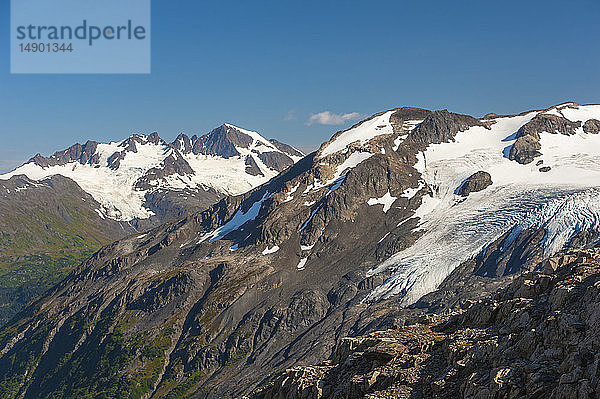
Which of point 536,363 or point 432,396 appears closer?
point 536,363

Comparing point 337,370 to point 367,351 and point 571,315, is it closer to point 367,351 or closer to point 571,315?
point 367,351

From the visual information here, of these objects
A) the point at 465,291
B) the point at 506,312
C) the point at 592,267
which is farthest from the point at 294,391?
the point at 465,291

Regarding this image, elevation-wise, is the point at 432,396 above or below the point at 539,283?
below

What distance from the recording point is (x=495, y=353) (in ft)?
116

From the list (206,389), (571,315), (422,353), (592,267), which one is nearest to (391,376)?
(422,353)

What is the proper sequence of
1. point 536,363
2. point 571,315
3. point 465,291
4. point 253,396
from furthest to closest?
point 465,291 < point 253,396 < point 571,315 < point 536,363

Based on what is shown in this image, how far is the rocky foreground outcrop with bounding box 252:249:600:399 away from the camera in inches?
1183

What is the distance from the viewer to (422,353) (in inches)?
1647

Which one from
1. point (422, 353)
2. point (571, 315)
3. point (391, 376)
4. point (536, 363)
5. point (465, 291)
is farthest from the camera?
point (465, 291)

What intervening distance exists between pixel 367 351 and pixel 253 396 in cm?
1732

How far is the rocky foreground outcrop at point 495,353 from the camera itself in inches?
1183

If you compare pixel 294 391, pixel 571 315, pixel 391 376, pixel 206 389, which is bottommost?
pixel 206 389

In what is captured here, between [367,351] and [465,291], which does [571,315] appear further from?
[465,291]

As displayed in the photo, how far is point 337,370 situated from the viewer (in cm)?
4650
